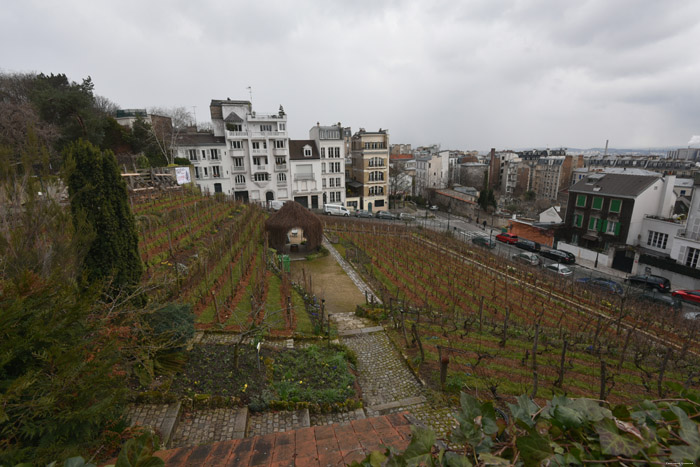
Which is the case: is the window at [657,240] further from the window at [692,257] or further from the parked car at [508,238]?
the parked car at [508,238]

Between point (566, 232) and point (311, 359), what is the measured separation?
31881 millimetres

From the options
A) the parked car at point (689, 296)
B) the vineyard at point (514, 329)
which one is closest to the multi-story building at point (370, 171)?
the vineyard at point (514, 329)

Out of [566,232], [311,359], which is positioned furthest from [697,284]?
[311,359]

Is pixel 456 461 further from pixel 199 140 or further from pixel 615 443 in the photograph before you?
pixel 199 140

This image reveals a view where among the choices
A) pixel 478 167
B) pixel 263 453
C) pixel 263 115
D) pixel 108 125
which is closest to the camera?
pixel 263 453

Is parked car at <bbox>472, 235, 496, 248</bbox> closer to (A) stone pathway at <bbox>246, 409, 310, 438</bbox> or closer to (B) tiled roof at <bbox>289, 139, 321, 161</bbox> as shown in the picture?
(B) tiled roof at <bbox>289, 139, 321, 161</bbox>

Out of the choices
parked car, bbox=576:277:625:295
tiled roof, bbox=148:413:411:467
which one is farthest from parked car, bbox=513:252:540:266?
tiled roof, bbox=148:413:411:467

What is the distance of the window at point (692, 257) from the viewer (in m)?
21.9

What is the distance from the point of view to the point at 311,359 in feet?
29.1

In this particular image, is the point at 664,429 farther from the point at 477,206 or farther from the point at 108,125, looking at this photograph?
the point at 477,206

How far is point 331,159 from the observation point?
1641 inches

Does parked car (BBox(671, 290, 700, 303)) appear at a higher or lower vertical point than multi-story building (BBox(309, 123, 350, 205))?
lower

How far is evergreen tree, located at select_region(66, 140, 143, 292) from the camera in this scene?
299 inches

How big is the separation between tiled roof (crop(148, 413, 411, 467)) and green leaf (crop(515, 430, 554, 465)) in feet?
6.26
